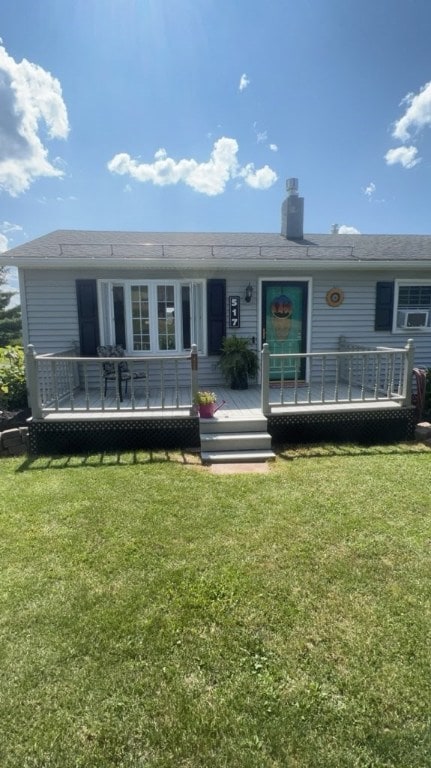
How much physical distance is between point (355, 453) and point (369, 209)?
46.8 feet

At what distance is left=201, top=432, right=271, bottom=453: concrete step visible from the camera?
4895 millimetres

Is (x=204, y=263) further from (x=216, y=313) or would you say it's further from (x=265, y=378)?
(x=265, y=378)

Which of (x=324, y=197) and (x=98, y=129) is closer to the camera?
(x=98, y=129)

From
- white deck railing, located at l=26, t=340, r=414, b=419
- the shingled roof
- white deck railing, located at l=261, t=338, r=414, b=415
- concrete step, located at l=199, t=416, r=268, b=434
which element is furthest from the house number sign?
concrete step, located at l=199, t=416, r=268, b=434

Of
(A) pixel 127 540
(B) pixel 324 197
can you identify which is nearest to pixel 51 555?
(A) pixel 127 540

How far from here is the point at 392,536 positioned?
119 inches

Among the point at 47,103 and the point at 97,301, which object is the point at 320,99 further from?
the point at 97,301

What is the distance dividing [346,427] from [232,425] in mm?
1679

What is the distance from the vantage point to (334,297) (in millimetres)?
7352

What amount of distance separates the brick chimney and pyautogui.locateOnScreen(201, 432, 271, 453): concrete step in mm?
6028

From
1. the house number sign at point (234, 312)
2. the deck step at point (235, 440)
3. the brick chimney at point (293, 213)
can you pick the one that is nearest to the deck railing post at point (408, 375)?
the deck step at point (235, 440)

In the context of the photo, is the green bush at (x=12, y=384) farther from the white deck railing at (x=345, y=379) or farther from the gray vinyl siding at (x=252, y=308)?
the white deck railing at (x=345, y=379)

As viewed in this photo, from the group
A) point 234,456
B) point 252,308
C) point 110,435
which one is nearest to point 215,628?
point 234,456

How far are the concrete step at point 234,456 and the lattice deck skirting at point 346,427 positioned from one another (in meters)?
0.56
